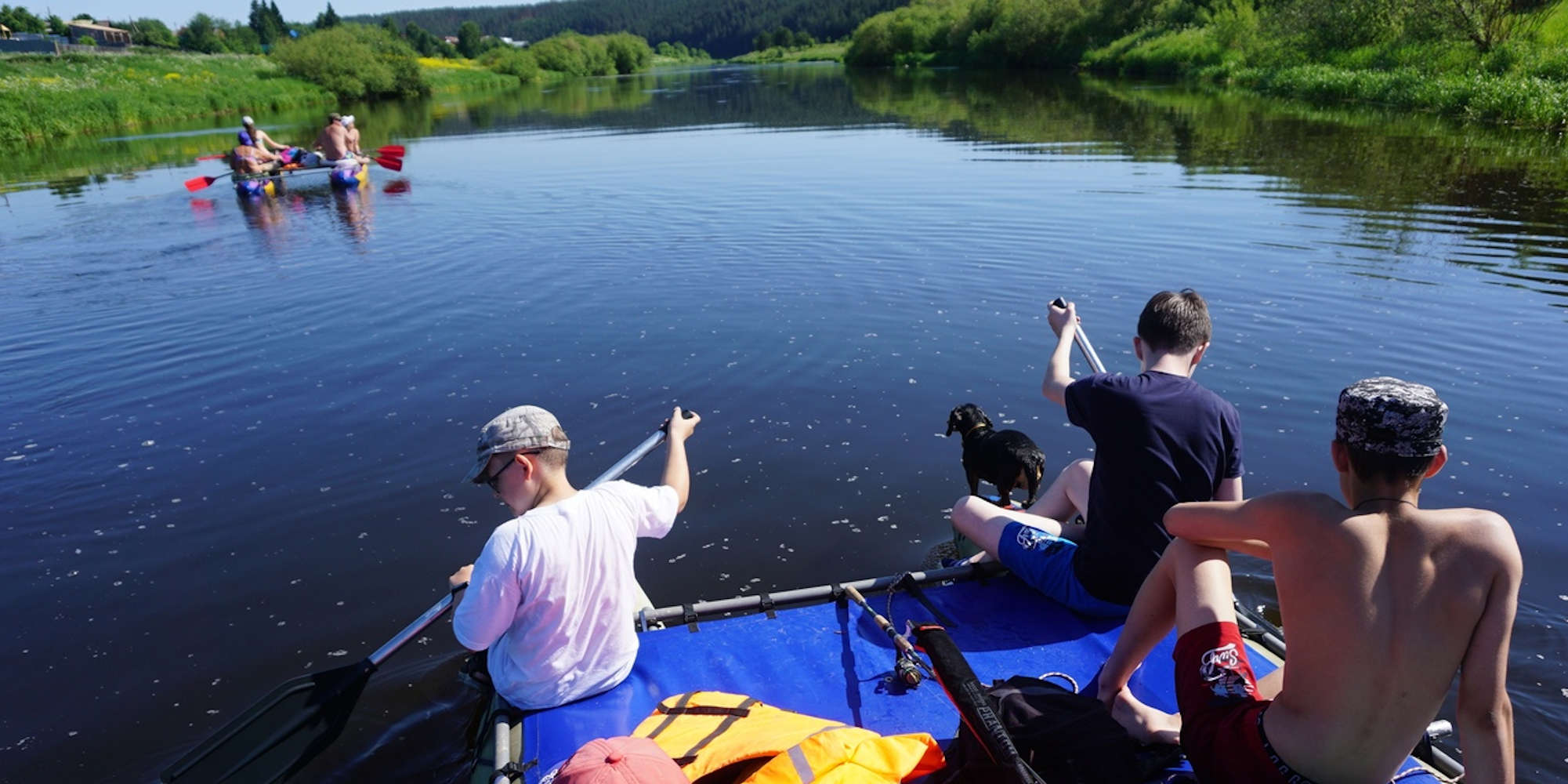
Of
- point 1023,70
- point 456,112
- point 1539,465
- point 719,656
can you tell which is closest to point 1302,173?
point 1539,465

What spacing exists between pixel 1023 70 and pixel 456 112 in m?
36.7

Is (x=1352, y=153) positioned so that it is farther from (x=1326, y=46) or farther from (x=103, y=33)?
(x=103, y=33)

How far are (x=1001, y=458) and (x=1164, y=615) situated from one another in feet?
6.92

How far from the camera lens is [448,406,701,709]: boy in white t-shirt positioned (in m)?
3.22

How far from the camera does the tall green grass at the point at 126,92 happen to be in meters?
32.5

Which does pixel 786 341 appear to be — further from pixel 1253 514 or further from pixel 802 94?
pixel 802 94

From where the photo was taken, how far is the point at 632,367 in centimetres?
941

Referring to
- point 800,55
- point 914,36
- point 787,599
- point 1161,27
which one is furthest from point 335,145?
point 800,55

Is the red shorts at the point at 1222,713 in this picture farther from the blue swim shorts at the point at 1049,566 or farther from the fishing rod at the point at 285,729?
the fishing rod at the point at 285,729

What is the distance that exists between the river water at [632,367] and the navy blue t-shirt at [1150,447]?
2076mm

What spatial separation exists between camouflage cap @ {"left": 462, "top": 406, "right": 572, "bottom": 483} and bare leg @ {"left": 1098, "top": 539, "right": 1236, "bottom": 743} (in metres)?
2.23

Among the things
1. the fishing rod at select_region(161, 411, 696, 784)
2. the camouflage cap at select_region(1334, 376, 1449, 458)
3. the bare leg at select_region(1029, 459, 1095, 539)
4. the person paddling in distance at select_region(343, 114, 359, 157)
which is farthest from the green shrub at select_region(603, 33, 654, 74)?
the camouflage cap at select_region(1334, 376, 1449, 458)

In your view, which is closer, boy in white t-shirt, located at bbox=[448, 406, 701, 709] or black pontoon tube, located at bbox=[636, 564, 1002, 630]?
boy in white t-shirt, located at bbox=[448, 406, 701, 709]

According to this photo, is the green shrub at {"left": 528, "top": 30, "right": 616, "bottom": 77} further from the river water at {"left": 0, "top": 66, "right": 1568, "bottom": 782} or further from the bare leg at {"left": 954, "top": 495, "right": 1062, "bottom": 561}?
the bare leg at {"left": 954, "top": 495, "right": 1062, "bottom": 561}
